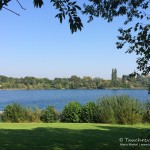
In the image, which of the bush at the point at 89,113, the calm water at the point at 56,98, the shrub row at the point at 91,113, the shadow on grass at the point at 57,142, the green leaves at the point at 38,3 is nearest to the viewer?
the green leaves at the point at 38,3

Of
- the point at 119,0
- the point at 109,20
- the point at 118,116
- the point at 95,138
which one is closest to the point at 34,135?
the point at 95,138

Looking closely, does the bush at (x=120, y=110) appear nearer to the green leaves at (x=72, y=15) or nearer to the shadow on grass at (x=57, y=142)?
the shadow on grass at (x=57, y=142)

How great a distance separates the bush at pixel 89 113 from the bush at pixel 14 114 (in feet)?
9.38

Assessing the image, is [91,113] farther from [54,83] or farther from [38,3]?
[54,83]

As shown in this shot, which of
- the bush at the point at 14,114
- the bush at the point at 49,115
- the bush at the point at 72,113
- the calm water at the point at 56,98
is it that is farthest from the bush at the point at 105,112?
the bush at the point at 14,114

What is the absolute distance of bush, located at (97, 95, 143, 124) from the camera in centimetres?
1554

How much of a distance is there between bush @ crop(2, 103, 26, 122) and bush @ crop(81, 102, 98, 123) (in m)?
2.86

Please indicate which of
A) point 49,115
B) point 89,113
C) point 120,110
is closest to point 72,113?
point 89,113

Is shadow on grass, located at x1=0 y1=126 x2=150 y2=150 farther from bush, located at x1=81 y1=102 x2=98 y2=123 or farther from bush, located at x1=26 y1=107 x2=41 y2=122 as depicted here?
bush, located at x1=26 y1=107 x2=41 y2=122

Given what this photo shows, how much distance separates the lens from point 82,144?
8547 millimetres

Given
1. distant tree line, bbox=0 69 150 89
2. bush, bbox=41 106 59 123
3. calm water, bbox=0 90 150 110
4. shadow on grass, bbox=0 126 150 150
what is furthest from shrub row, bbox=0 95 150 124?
distant tree line, bbox=0 69 150 89

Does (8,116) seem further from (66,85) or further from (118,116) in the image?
(66,85)

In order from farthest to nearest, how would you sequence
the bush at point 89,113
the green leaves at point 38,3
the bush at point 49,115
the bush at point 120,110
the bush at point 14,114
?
the bush at point 49,115 < the bush at point 14,114 < the bush at point 89,113 < the bush at point 120,110 < the green leaves at point 38,3

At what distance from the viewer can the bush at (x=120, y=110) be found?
1554 cm
